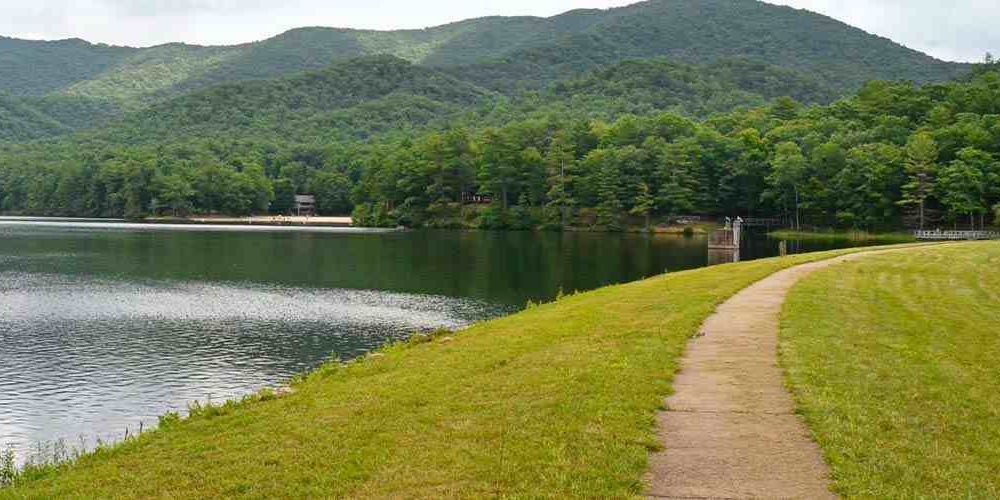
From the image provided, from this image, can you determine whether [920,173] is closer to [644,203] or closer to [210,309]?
[644,203]

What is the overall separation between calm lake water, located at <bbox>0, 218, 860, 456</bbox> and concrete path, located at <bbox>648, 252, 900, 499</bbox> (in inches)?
522

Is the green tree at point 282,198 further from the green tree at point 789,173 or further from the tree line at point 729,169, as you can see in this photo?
the green tree at point 789,173

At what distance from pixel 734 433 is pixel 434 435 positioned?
13.6ft

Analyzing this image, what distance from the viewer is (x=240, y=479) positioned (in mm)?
10719

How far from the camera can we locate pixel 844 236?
104 meters

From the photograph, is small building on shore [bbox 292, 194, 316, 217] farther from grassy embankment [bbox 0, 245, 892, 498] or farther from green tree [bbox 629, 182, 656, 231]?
grassy embankment [bbox 0, 245, 892, 498]

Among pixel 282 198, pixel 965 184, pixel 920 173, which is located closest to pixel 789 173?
pixel 920 173

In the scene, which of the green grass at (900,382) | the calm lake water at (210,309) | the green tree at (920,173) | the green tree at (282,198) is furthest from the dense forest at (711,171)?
the green grass at (900,382)

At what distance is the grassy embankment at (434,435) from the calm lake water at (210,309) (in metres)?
6.54

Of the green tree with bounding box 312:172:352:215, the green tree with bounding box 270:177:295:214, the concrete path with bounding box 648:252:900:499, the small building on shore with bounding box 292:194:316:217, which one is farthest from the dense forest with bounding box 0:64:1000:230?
the concrete path with bounding box 648:252:900:499

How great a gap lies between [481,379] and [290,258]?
187ft

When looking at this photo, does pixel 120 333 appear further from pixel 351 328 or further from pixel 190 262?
pixel 190 262

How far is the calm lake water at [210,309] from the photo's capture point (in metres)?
23.3

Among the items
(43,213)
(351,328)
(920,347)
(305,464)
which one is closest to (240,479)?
(305,464)
